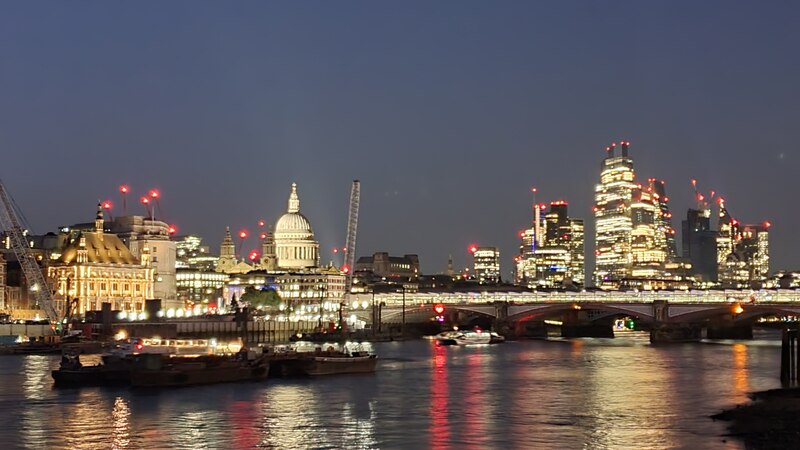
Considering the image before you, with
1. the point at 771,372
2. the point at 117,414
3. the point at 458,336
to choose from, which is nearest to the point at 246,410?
the point at 117,414

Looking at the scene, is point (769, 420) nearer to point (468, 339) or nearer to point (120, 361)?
point (120, 361)

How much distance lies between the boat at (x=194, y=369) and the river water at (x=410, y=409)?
93.6 inches

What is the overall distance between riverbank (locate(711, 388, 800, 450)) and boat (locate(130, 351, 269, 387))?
132 ft

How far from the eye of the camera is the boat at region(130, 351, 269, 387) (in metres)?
89.4

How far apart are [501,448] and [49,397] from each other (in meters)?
37.7

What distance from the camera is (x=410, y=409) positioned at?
74750 millimetres

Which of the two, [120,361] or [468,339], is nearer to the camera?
[120,361]

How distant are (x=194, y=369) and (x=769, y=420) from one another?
4592cm

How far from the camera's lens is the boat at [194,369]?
89.4 m

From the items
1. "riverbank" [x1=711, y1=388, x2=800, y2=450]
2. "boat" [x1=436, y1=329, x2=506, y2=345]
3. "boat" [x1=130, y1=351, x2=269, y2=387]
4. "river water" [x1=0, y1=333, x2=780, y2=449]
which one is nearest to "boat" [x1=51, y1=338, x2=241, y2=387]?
"boat" [x1=130, y1=351, x2=269, y2=387]

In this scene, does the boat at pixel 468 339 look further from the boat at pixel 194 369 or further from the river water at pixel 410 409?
the boat at pixel 194 369

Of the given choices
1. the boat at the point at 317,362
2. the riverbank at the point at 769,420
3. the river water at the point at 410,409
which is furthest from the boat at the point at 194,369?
the riverbank at the point at 769,420

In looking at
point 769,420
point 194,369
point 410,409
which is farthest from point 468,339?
point 769,420

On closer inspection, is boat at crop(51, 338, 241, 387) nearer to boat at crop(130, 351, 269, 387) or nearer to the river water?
boat at crop(130, 351, 269, 387)
